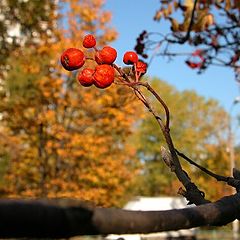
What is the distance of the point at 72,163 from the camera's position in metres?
15.4

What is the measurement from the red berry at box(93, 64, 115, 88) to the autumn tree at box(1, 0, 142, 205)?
12257mm

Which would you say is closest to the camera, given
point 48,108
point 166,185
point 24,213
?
point 24,213

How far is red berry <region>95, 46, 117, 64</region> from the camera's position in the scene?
1560mm

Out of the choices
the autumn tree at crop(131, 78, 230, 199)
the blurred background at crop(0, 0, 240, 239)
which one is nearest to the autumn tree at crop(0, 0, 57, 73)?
the blurred background at crop(0, 0, 240, 239)

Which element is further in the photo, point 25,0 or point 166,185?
point 166,185

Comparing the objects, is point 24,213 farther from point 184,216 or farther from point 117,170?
point 117,170

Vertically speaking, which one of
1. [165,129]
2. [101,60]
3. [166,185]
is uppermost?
[101,60]

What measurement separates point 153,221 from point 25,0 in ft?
40.5

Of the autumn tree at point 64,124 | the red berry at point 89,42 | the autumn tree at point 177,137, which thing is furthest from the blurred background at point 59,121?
the autumn tree at point 177,137

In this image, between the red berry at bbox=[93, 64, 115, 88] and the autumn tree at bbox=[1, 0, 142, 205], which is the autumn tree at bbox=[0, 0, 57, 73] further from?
the red berry at bbox=[93, 64, 115, 88]

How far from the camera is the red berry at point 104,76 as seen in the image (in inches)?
61.6

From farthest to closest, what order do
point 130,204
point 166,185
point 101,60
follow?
1. point 166,185
2. point 130,204
3. point 101,60

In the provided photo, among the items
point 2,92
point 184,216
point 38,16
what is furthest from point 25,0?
point 184,216

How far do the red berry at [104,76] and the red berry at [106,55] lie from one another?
21 mm
